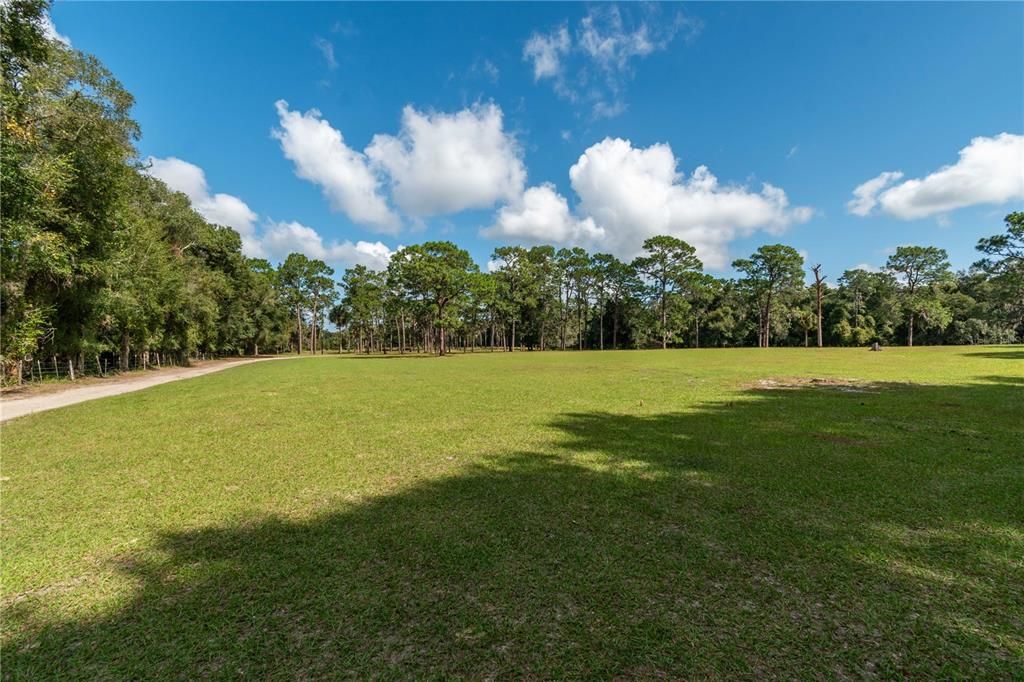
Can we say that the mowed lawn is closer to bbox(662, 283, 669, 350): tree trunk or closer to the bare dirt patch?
the bare dirt patch

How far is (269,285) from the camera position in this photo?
2287 inches

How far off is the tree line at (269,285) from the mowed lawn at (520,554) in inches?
443

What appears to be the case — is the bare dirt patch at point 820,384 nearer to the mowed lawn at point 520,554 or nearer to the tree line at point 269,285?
the mowed lawn at point 520,554

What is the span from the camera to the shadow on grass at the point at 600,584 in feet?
7.20

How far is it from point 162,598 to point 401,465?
3041 mm

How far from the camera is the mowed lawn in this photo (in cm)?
225

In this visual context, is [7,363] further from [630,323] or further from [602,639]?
[630,323]

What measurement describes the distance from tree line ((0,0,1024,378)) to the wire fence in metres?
0.34

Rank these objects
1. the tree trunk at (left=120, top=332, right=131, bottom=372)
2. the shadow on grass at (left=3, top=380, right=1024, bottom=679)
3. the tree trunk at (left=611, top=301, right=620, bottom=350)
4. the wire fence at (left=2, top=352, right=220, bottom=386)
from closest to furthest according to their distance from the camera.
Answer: the shadow on grass at (left=3, top=380, right=1024, bottom=679) < the wire fence at (left=2, top=352, right=220, bottom=386) < the tree trunk at (left=120, top=332, right=131, bottom=372) < the tree trunk at (left=611, top=301, right=620, bottom=350)

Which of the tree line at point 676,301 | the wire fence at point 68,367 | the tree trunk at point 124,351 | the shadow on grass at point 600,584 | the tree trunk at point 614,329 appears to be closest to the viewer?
the shadow on grass at point 600,584

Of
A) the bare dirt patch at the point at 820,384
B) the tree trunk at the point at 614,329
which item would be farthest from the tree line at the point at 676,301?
the bare dirt patch at the point at 820,384

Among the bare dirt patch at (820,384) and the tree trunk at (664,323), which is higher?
the tree trunk at (664,323)

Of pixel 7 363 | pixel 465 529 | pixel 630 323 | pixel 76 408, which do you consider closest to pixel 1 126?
pixel 76 408

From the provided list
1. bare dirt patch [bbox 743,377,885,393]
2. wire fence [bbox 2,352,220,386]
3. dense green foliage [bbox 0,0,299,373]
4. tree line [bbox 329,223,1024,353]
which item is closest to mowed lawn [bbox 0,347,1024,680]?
bare dirt patch [bbox 743,377,885,393]
